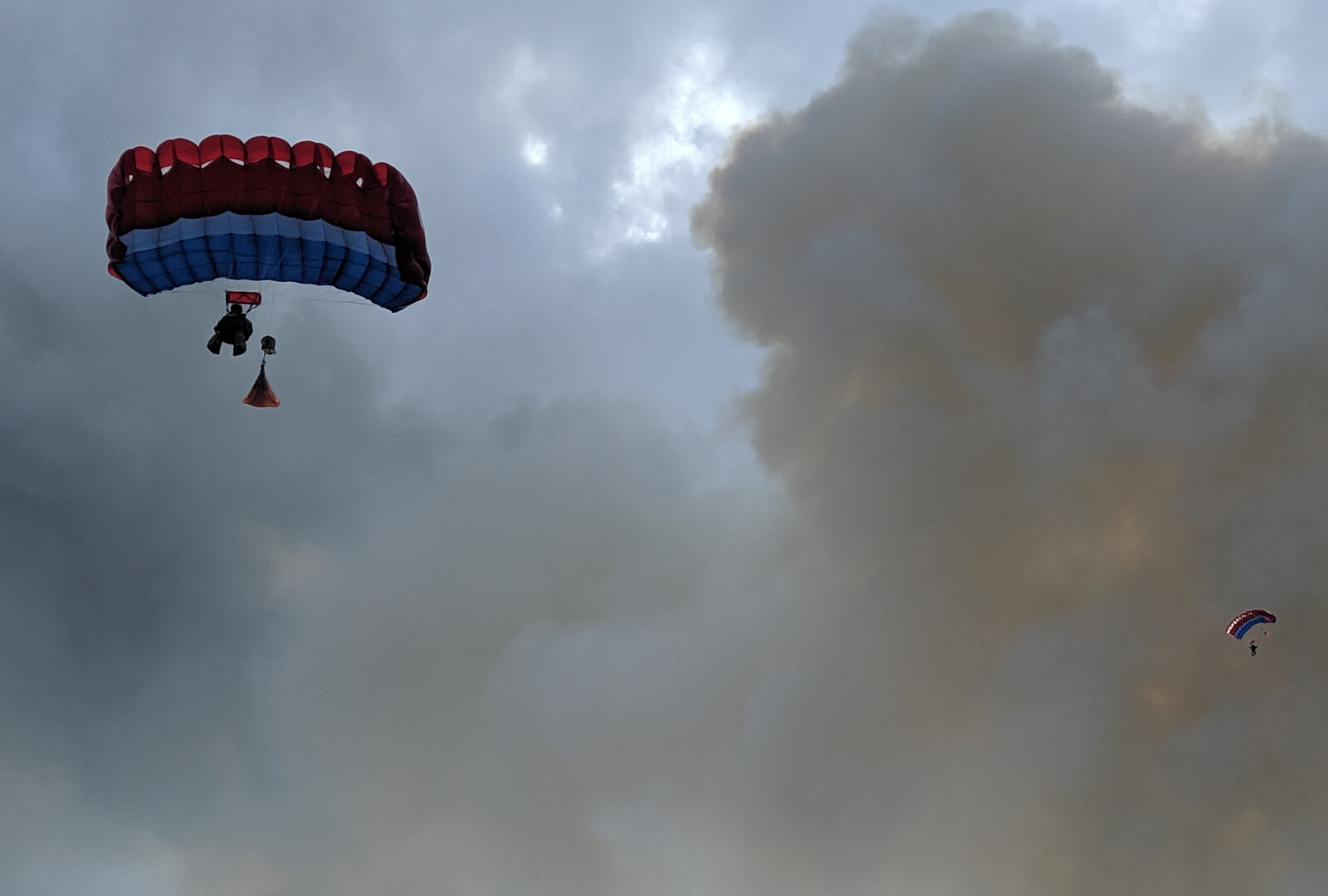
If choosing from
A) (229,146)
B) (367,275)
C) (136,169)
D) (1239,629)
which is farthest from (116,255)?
(1239,629)

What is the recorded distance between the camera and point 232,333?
29359 millimetres

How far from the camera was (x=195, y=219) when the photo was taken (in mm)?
27828

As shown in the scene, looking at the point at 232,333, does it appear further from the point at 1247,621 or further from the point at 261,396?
the point at 1247,621

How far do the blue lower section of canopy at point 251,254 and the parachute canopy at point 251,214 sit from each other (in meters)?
0.02

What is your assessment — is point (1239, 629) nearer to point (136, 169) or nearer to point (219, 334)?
point (219, 334)

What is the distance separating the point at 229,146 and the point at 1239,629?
101 ft

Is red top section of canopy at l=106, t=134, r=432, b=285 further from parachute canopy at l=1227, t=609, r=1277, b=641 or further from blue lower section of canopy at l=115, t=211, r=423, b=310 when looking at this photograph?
parachute canopy at l=1227, t=609, r=1277, b=641

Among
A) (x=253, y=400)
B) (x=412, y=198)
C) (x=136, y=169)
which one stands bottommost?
(x=253, y=400)

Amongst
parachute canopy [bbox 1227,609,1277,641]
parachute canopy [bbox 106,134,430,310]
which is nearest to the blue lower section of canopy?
parachute canopy [bbox 106,134,430,310]

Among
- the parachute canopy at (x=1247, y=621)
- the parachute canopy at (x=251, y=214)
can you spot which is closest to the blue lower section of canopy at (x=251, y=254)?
the parachute canopy at (x=251, y=214)

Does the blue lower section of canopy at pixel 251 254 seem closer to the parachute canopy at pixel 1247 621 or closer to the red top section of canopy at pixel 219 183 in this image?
the red top section of canopy at pixel 219 183

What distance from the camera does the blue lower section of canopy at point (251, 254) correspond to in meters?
27.9

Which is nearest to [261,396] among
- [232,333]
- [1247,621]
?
[232,333]

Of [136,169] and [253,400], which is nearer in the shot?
[136,169]
